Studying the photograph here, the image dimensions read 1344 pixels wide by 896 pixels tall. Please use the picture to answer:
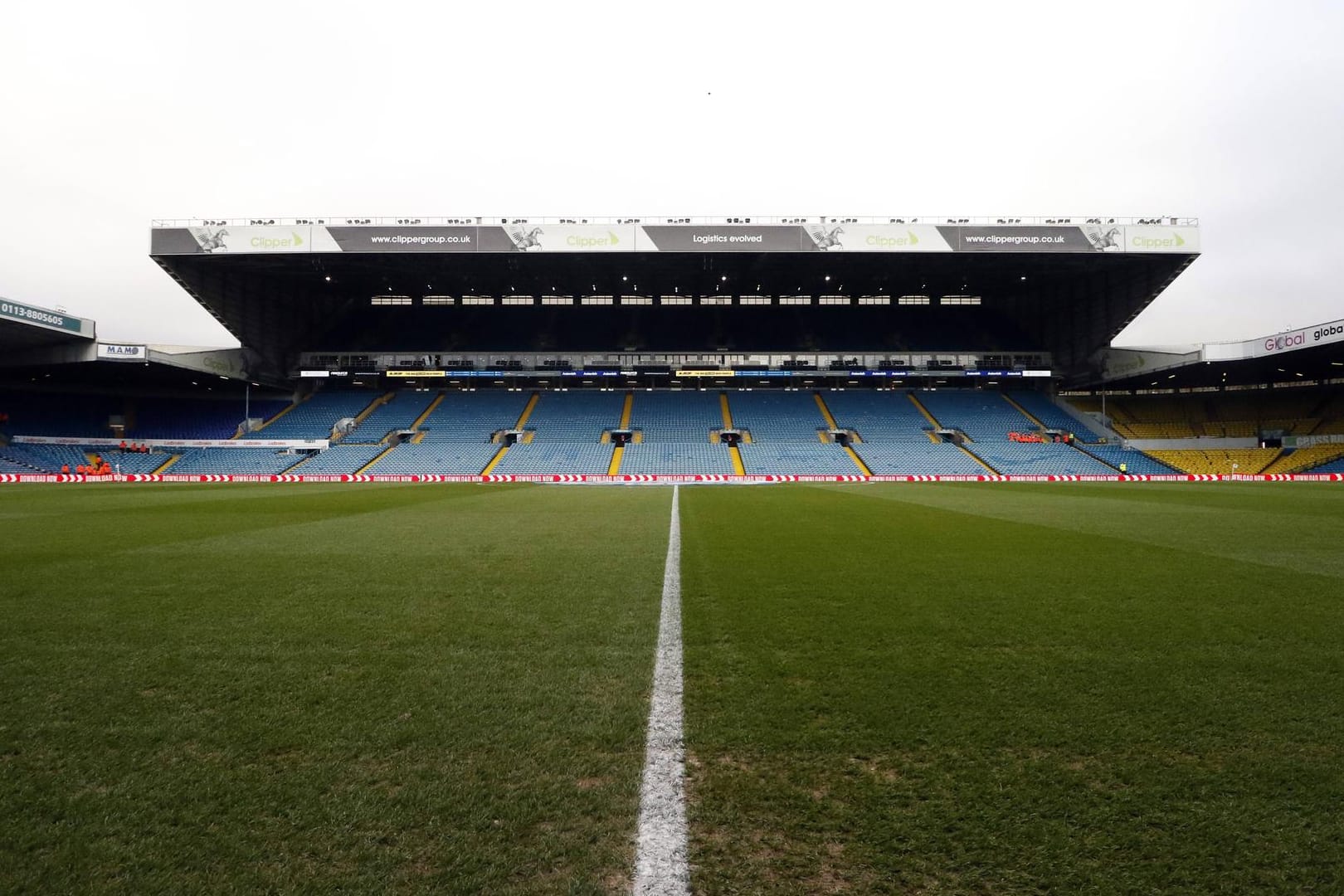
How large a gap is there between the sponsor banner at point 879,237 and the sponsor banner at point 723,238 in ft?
2.28

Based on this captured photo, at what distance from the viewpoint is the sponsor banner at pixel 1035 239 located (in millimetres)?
35438

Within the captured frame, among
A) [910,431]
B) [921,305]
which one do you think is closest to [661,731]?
[910,431]

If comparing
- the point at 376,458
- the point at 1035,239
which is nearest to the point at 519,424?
the point at 376,458

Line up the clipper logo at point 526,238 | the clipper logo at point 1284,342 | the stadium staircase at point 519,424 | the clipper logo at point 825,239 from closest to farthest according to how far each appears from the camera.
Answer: the clipper logo at point 1284,342
the clipper logo at point 825,239
the clipper logo at point 526,238
the stadium staircase at point 519,424

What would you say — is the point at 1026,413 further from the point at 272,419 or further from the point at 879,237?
the point at 272,419

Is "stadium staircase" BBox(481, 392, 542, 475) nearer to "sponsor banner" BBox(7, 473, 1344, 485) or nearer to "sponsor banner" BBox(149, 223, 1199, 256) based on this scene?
"sponsor banner" BBox(7, 473, 1344, 485)

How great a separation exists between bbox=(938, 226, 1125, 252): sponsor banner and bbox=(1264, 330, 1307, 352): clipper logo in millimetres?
8410

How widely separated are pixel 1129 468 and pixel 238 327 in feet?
187

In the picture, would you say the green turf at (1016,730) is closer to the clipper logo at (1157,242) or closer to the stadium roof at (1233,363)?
the stadium roof at (1233,363)

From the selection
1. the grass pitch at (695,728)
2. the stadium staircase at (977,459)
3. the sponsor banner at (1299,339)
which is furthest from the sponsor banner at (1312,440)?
the grass pitch at (695,728)

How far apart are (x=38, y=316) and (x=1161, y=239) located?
57731 mm

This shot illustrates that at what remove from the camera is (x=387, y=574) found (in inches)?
273

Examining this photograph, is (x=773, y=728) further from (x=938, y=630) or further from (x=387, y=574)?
(x=387, y=574)

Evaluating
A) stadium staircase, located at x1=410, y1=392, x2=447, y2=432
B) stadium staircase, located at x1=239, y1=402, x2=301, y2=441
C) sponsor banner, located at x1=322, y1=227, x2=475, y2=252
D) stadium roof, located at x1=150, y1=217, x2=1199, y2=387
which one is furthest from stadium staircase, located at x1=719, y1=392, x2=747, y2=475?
stadium staircase, located at x1=239, y1=402, x2=301, y2=441
